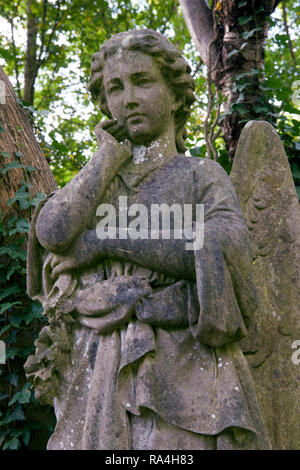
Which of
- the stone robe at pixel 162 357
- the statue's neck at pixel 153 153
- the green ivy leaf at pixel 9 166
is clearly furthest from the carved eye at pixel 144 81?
the green ivy leaf at pixel 9 166

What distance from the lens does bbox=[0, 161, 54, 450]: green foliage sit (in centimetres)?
451

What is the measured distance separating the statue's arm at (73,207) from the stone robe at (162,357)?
0.51ft

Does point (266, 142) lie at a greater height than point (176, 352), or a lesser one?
greater

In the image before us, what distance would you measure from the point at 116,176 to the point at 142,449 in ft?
4.67

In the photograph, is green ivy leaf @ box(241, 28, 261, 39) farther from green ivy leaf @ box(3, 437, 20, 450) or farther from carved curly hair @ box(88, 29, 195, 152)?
green ivy leaf @ box(3, 437, 20, 450)

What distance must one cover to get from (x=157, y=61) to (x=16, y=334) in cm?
241

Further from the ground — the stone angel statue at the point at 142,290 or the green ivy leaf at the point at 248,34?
the green ivy leaf at the point at 248,34

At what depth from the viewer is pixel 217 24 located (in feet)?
22.4

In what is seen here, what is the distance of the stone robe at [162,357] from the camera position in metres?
2.63

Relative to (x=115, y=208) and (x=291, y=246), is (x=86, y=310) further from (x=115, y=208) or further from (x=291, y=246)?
(x=291, y=246)

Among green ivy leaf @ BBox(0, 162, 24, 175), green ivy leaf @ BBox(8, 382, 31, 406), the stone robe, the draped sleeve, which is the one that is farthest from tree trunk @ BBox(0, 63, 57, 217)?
the draped sleeve

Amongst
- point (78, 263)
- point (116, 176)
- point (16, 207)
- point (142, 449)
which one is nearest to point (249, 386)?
point (142, 449)

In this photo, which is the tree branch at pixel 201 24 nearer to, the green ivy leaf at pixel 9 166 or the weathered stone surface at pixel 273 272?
the green ivy leaf at pixel 9 166

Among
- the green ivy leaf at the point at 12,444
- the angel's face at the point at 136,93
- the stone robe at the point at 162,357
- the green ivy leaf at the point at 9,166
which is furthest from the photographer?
the green ivy leaf at the point at 9,166
